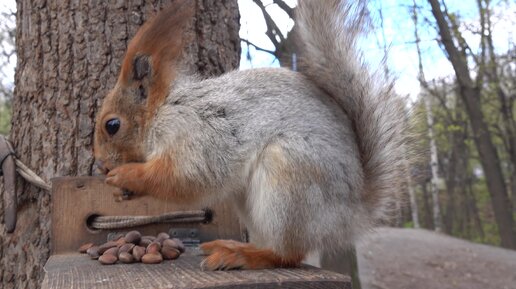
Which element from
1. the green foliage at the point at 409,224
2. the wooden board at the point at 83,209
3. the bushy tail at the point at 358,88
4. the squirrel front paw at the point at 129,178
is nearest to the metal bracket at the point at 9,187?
the wooden board at the point at 83,209

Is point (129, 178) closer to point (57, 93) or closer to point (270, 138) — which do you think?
point (270, 138)

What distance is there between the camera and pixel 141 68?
1835 millimetres

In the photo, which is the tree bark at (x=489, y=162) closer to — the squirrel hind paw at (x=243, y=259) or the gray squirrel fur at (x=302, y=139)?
the gray squirrel fur at (x=302, y=139)

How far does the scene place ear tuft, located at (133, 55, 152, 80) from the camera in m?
1.81

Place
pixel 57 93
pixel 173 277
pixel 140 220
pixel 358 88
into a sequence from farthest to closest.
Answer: pixel 57 93, pixel 140 220, pixel 358 88, pixel 173 277

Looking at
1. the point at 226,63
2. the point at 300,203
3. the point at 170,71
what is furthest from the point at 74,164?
the point at 300,203

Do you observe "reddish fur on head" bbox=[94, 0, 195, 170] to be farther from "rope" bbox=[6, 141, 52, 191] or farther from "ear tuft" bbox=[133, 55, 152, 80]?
"rope" bbox=[6, 141, 52, 191]

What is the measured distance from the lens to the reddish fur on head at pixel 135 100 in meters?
1.80

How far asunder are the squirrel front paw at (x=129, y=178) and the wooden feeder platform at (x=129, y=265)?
219mm

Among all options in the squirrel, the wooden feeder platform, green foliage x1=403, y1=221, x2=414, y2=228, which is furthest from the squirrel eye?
green foliage x1=403, y1=221, x2=414, y2=228

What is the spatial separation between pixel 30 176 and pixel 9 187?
9cm

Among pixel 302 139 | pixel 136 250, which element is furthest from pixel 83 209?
pixel 302 139

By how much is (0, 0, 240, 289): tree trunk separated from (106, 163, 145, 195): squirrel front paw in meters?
0.43

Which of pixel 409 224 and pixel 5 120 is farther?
pixel 409 224
